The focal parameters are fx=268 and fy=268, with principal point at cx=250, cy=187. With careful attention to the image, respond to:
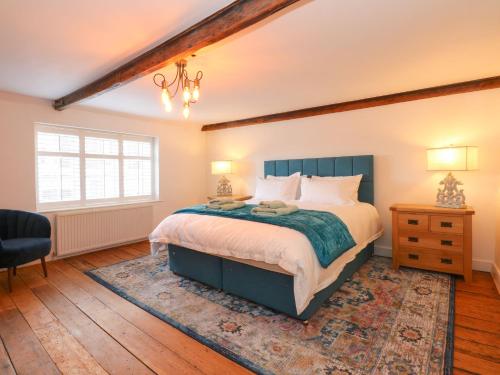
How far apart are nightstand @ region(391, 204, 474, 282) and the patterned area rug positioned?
0.16 meters

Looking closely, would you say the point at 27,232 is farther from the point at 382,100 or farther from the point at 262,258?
the point at 382,100

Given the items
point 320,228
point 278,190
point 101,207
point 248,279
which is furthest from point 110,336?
point 278,190

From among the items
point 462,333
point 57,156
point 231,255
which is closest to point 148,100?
point 57,156

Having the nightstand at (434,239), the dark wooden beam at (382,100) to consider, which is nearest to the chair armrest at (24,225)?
the dark wooden beam at (382,100)

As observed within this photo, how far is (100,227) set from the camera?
421cm

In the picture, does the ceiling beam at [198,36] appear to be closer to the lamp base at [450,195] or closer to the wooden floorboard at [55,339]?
the wooden floorboard at [55,339]

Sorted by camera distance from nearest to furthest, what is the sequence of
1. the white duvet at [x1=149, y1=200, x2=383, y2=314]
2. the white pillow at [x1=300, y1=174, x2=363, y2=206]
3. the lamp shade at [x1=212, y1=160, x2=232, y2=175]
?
the white duvet at [x1=149, y1=200, x2=383, y2=314]
the white pillow at [x1=300, y1=174, x2=363, y2=206]
the lamp shade at [x1=212, y1=160, x2=232, y2=175]

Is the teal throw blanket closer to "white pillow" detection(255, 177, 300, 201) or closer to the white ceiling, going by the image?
"white pillow" detection(255, 177, 300, 201)

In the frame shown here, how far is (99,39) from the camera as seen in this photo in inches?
81.4

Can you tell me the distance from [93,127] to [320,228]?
3.82 m

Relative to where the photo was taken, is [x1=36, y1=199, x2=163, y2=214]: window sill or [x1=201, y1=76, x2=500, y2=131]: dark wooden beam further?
[x1=36, y1=199, x2=163, y2=214]: window sill

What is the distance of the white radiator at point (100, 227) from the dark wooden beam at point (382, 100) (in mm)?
2529

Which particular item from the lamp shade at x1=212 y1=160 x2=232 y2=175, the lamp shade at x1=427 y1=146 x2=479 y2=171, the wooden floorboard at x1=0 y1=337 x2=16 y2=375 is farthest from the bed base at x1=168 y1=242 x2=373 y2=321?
the lamp shade at x1=212 y1=160 x2=232 y2=175

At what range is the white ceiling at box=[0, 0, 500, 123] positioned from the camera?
1.73 m
